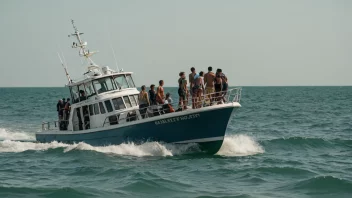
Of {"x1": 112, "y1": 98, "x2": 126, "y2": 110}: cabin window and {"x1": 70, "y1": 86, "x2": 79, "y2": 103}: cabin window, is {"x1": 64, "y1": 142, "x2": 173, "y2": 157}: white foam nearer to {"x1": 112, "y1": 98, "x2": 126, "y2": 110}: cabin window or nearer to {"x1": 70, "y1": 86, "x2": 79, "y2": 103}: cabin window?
{"x1": 112, "y1": 98, "x2": 126, "y2": 110}: cabin window

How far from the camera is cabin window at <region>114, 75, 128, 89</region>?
886 inches

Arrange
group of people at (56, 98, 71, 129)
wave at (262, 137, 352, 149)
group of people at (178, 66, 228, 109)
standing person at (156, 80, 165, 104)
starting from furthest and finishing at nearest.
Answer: wave at (262, 137, 352, 149) < group of people at (56, 98, 71, 129) < standing person at (156, 80, 165, 104) < group of people at (178, 66, 228, 109)

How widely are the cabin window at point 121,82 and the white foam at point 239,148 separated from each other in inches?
203

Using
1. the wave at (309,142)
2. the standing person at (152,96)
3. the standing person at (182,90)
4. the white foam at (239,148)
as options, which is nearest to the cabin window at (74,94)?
the standing person at (152,96)

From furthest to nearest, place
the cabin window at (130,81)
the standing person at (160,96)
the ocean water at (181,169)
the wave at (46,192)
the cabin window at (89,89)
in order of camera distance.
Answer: the cabin window at (130,81) < the cabin window at (89,89) < the standing person at (160,96) < the ocean water at (181,169) < the wave at (46,192)

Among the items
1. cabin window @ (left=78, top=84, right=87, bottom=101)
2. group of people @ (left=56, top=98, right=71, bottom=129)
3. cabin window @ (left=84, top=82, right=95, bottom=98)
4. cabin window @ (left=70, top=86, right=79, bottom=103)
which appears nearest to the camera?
cabin window @ (left=84, top=82, right=95, bottom=98)

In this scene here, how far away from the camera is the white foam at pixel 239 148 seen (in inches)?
826

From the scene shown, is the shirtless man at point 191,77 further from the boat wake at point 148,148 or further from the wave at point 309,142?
the wave at point 309,142

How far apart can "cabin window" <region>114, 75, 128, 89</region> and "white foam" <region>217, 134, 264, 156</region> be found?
5166 mm

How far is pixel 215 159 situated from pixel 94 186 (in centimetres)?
581

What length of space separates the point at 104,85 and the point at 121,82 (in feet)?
2.57

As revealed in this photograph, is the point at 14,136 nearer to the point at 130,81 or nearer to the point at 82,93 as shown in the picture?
the point at 82,93

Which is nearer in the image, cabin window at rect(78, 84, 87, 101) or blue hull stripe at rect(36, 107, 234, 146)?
blue hull stripe at rect(36, 107, 234, 146)

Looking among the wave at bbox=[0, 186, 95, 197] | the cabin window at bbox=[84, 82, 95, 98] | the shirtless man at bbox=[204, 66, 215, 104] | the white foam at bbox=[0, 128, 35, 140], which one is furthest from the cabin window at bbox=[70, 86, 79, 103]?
the wave at bbox=[0, 186, 95, 197]
